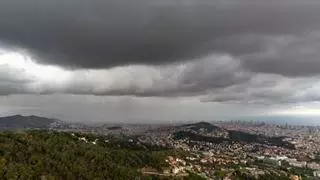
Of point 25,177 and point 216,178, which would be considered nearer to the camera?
point 25,177

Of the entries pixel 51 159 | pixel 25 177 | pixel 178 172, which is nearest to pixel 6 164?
pixel 25 177

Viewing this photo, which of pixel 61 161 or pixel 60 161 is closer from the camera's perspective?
pixel 60 161

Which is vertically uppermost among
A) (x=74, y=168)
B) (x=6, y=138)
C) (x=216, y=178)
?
(x=6, y=138)

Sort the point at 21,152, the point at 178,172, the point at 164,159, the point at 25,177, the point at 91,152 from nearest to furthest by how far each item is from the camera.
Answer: the point at 25,177 → the point at 21,152 → the point at 91,152 → the point at 178,172 → the point at 164,159

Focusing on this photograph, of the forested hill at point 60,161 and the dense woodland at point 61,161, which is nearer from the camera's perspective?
the forested hill at point 60,161

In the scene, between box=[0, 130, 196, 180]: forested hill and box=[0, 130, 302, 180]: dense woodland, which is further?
box=[0, 130, 302, 180]: dense woodland

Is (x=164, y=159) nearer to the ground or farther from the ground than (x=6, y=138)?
nearer to the ground

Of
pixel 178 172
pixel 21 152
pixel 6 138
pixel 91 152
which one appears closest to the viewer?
pixel 21 152

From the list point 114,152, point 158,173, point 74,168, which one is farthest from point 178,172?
point 74,168

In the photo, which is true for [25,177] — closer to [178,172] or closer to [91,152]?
[91,152]
